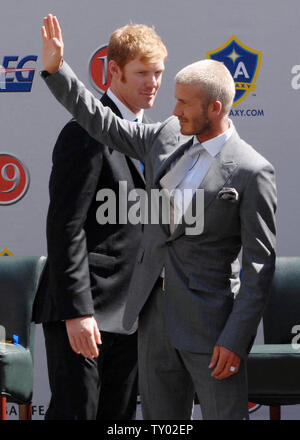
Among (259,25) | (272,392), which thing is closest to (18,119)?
(259,25)

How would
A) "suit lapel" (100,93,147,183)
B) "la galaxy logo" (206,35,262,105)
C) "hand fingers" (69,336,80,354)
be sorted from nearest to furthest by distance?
"hand fingers" (69,336,80,354) → "suit lapel" (100,93,147,183) → "la galaxy logo" (206,35,262,105)

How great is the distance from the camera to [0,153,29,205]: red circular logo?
353 centimetres

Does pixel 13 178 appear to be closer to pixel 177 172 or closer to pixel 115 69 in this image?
pixel 115 69

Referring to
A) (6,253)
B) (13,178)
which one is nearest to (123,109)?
(13,178)

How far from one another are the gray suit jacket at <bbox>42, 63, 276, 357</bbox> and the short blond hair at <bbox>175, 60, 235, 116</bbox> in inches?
4.8

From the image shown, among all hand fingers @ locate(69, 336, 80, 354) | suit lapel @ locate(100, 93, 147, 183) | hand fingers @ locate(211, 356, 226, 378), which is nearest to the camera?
hand fingers @ locate(211, 356, 226, 378)

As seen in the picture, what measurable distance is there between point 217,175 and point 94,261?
1.65 ft

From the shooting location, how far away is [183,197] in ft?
6.23

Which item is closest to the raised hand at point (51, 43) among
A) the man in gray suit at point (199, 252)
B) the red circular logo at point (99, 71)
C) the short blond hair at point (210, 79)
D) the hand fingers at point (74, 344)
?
the man in gray suit at point (199, 252)

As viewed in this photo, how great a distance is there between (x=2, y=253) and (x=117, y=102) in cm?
154

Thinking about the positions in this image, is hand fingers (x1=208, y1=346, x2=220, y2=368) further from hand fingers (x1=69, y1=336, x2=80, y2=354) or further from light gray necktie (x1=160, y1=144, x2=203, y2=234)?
hand fingers (x1=69, y1=336, x2=80, y2=354)

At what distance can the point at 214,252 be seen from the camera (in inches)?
73.7

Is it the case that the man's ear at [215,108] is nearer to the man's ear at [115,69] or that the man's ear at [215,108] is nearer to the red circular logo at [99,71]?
the man's ear at [115,69]

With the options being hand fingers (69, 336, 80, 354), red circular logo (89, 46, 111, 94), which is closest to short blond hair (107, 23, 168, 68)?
hand fingers (69, 336, 80, 354)
